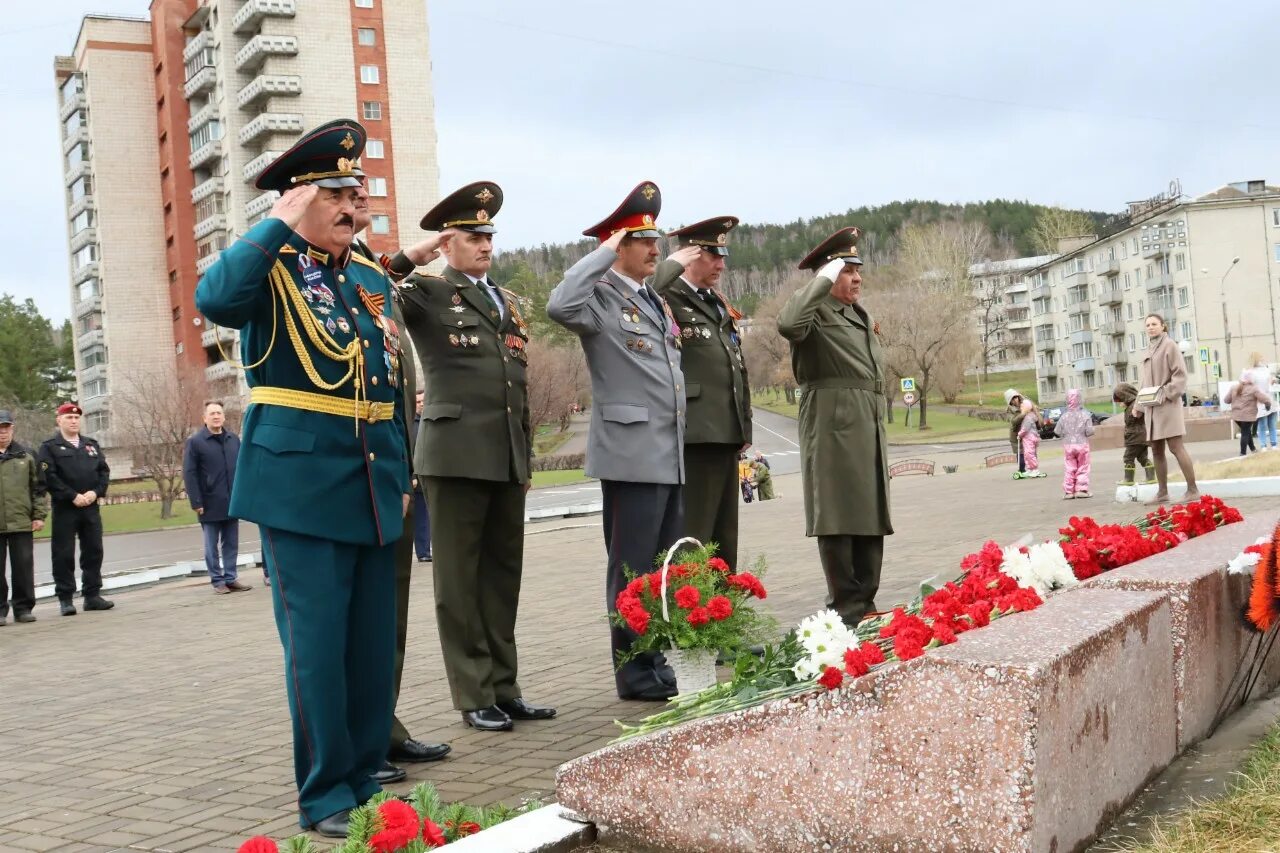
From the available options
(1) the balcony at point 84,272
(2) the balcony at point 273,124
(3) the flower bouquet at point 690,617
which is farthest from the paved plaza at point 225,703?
(1) the balcony at point 84,272

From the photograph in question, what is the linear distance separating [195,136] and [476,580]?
7594 cm

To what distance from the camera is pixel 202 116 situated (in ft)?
241

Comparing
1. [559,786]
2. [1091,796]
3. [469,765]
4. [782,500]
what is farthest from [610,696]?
[782,500]

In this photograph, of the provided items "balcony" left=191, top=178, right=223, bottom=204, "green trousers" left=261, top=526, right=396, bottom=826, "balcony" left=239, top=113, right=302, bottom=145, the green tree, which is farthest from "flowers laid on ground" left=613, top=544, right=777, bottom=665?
the green tree

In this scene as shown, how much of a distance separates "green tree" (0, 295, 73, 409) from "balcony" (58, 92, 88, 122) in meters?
20.3

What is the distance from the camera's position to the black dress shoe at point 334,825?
13.2 ft

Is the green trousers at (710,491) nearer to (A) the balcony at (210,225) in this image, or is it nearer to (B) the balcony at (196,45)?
(A) the balcony at (210,225)

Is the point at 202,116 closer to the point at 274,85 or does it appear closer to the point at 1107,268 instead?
the point at 274,85

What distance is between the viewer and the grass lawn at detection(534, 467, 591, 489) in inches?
1772

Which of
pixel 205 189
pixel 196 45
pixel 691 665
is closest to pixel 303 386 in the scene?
pixel 691 665

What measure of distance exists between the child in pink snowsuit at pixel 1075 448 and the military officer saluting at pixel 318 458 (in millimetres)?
14383

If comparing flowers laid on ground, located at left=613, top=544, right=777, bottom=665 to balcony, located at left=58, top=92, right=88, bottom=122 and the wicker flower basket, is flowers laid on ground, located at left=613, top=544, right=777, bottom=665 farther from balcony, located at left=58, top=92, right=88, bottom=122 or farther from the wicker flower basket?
balcony, located at left=58, top=92, right=88, bottom=122

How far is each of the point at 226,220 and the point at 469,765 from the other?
71.8 metres

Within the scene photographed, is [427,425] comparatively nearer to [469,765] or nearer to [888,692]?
[469,765]
